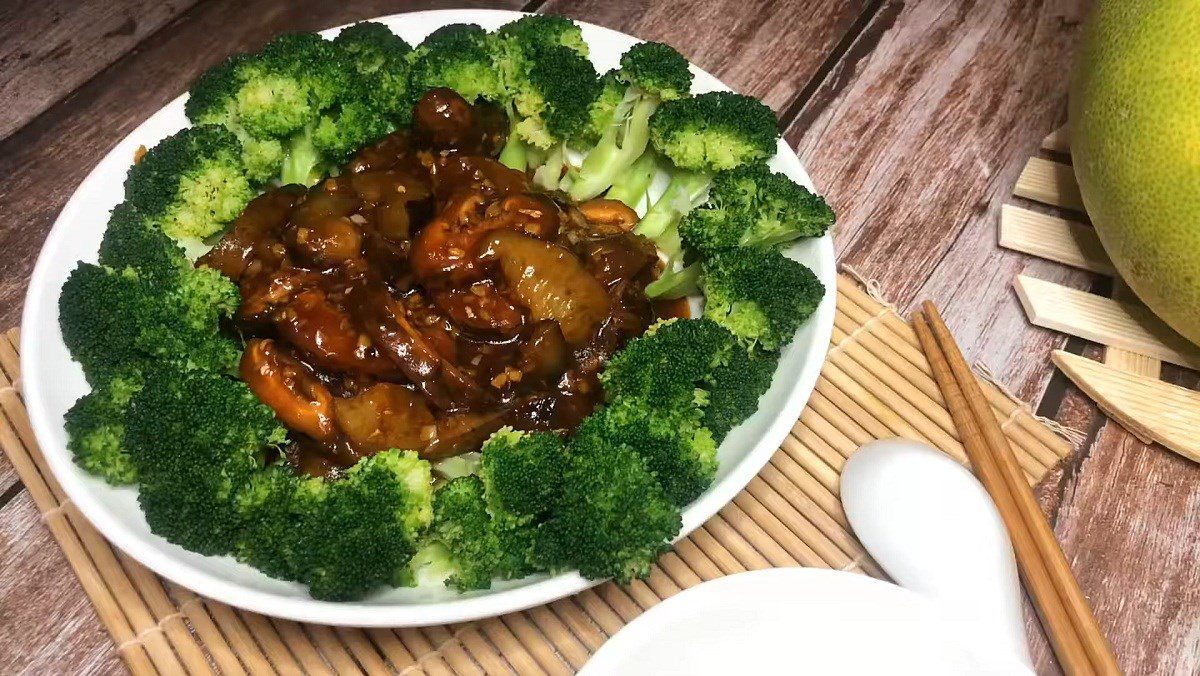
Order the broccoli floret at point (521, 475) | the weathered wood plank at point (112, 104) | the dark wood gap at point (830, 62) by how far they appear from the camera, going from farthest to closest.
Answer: the dark wood gap at point (830, 62)
the weathered wood plank at point (112, 104)
the broccoli floret at point (521, 475)

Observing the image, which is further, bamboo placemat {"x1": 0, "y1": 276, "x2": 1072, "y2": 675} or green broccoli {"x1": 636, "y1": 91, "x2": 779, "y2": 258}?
green broccoli {"x1": 636, "y1": 91, "x2": 779, "y2": 258}

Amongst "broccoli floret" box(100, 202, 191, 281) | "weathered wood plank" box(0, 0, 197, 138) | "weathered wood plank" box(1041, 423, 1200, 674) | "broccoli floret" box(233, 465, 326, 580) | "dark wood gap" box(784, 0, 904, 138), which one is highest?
"weathered wood plank" box(0, 0, 197, 138)

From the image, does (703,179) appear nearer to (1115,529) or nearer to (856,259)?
(856,259)

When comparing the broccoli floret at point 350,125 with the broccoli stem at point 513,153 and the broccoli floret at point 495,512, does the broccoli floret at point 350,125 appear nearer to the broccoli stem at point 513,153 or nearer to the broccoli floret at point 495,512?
the broccoli stem at point 513,153

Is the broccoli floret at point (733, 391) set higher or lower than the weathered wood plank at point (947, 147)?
higher

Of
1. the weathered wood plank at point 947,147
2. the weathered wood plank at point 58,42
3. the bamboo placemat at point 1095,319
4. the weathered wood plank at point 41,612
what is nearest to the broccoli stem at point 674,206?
the weathered wood plank at point 947,147

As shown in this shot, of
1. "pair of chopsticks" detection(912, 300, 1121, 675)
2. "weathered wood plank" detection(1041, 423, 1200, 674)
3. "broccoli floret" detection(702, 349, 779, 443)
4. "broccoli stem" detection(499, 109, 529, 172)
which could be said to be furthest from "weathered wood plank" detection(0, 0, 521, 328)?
"weathered wood plank" detection(1041, 423, 1200, 674)

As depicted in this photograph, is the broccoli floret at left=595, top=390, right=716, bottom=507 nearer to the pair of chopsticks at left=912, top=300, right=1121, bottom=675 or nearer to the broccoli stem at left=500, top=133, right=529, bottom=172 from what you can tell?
the pair of chopsticks at left=912, top=300, right=1121, bottom=675

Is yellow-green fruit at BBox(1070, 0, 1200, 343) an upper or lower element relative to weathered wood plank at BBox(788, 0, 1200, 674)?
upper
